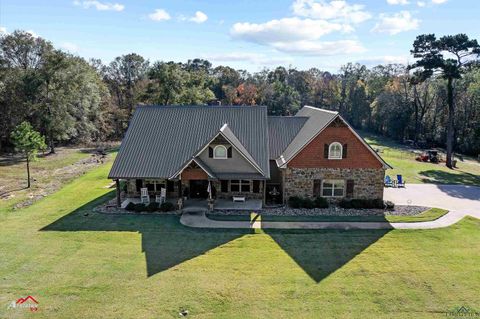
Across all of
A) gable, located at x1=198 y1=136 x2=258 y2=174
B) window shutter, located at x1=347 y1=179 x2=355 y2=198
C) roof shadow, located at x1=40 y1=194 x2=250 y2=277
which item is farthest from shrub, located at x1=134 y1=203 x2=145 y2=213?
window shutter, located at x1=347 y1=179 x2=355 y2=198

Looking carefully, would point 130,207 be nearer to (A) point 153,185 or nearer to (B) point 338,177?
(A) point 153,185

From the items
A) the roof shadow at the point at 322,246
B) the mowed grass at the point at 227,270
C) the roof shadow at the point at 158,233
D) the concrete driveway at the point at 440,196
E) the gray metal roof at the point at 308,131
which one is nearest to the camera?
the mowed grass at the point at 227,270

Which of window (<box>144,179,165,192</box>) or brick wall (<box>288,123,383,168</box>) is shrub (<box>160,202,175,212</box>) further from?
brick wall (<box>288,123,383,168</box>)

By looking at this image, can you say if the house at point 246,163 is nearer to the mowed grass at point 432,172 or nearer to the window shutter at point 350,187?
the window shutter at point 350,187

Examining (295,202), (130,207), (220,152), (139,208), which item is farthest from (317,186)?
(130,207)

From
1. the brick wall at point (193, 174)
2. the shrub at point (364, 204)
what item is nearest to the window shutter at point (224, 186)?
the brick wall at point (193, 174)
